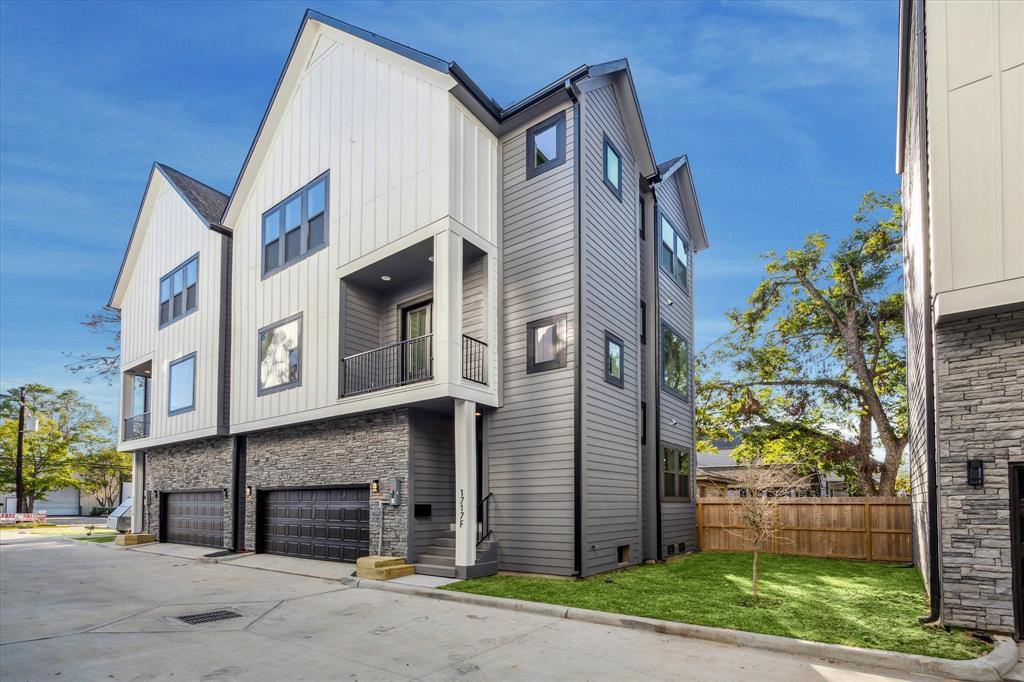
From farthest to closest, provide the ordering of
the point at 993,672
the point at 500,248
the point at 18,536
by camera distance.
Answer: the point at 18,536, the point at 500,248, the point at 993,672

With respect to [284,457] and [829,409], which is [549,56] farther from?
[284,457]

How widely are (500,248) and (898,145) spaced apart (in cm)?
870

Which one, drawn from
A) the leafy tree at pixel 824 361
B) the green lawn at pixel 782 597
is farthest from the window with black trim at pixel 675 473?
the leafy tree at pixel 824 361

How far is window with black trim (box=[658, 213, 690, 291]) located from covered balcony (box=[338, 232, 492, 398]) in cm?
601

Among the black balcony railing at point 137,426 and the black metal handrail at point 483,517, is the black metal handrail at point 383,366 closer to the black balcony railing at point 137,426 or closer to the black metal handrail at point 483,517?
the black metal handrail at point 483,517

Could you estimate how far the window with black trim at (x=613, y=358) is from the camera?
12.9m

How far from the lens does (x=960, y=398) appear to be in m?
7.24

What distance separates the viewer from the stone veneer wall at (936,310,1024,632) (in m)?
6.83

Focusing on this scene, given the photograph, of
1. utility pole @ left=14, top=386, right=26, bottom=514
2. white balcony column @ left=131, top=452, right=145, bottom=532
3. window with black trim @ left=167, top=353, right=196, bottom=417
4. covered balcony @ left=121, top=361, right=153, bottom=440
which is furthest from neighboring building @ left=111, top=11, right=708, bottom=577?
utility pole @ left=14, top=386, right=26, bottom=514

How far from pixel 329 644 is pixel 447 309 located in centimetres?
577

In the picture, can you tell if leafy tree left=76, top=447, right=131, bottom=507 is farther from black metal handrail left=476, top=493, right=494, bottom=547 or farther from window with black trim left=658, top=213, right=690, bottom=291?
window with black trim left=658, top=213, right=690, bottom=291

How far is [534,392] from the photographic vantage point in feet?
39.8

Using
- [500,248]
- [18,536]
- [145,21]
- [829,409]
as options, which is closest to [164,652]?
[500,248]

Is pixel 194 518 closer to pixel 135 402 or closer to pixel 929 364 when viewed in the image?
pixel 135 402
